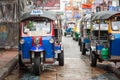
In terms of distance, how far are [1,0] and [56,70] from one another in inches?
344

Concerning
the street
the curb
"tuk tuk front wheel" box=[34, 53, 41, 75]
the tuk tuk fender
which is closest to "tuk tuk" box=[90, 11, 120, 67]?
the street

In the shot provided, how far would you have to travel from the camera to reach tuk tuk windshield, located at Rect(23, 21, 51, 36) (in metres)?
13.9

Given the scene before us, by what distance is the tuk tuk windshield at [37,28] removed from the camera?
13.9 m

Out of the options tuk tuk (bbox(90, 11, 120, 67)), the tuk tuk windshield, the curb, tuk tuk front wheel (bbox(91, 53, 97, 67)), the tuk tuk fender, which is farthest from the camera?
tuk tuk front wheel (bbox(91, 53, 97, 67))

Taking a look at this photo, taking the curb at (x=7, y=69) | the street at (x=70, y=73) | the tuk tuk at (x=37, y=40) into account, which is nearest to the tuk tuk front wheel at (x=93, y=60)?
the street at (x=70, y=73)

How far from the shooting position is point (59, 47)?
14727mm

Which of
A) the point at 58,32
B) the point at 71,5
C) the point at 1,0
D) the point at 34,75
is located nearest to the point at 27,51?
→ the point at 34,75

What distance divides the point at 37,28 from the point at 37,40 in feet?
2.29

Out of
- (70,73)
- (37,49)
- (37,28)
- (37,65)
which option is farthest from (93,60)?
(37,65)

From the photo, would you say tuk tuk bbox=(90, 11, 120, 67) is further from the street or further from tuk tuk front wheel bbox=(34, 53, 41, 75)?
tuk tuk front wheel bbox=(34, 53, 41, 75)

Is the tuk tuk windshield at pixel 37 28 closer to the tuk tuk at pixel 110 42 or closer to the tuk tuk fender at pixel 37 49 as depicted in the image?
the tuk tuk fender at pixel 37 49

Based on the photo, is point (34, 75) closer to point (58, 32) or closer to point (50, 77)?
point (50, 77)

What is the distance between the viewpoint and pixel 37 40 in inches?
531

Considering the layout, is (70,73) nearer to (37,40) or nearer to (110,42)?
(37,40)
